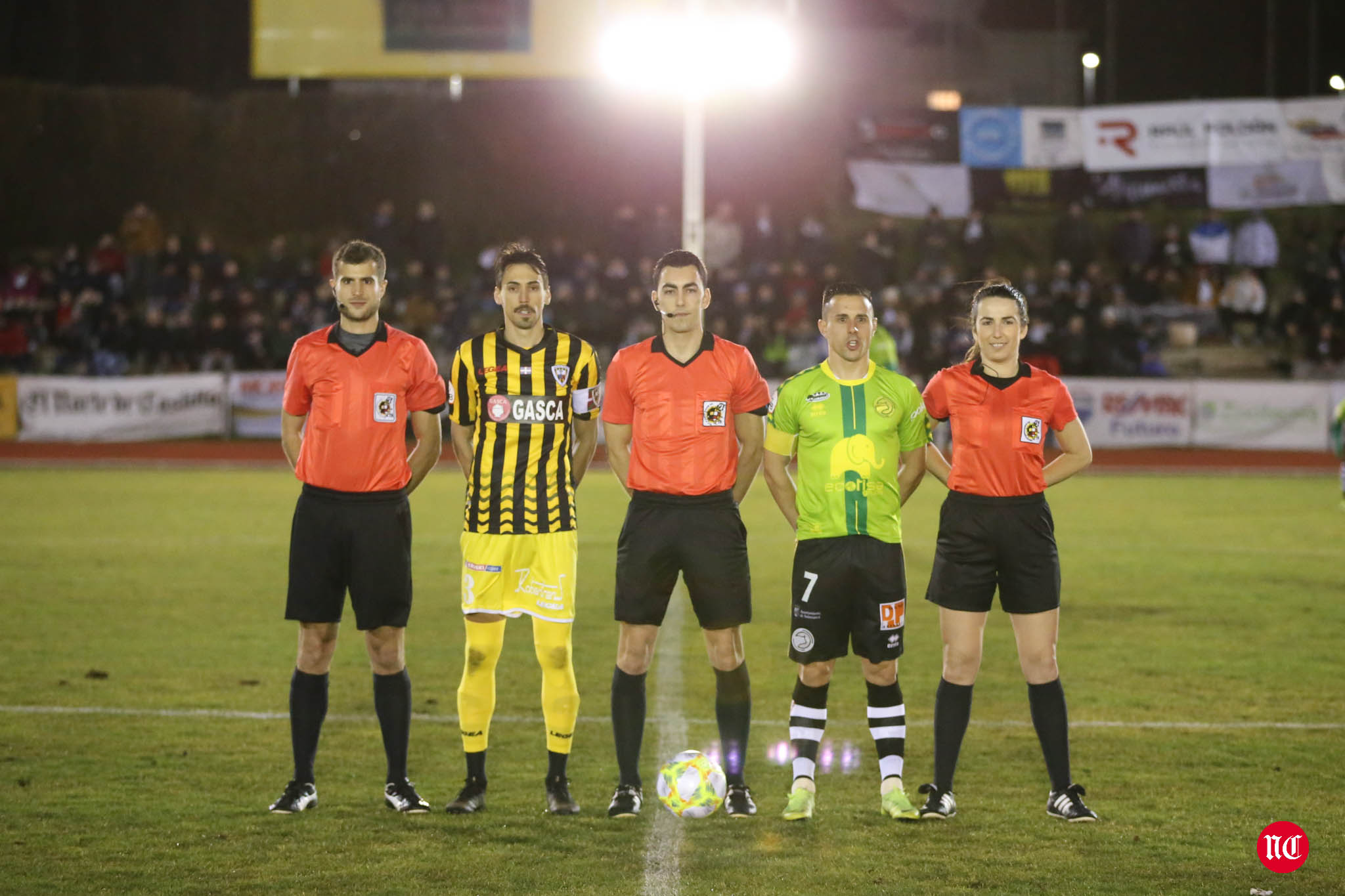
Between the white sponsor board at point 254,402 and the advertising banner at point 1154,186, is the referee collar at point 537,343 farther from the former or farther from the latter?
the advertising banner at point 1154,186

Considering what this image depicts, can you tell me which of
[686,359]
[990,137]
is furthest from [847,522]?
[990,137]

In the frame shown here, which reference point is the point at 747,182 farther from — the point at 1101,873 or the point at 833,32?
the point at 1101,873

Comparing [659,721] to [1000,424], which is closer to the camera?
[1000,424]

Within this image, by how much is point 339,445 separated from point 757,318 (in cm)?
1904

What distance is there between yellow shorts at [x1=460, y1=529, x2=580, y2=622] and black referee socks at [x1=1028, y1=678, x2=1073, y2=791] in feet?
5.89

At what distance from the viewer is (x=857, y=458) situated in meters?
5.63

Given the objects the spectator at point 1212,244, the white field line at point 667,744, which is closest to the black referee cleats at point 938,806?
the white field line at point 667,744

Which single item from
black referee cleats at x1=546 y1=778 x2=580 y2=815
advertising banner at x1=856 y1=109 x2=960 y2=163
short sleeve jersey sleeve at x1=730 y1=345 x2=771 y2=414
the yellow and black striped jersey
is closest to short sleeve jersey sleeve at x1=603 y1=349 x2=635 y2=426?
the yellow and black striped jersey

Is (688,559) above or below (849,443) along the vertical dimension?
below

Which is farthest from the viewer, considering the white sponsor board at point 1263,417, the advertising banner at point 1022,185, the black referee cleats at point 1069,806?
the advertising banner at point 1022,185

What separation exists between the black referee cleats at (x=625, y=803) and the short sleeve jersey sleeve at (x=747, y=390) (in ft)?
4.84

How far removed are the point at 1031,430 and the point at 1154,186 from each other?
78.8 ft

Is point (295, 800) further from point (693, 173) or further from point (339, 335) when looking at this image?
point (693, 173)

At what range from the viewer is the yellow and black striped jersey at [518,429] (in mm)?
5625
